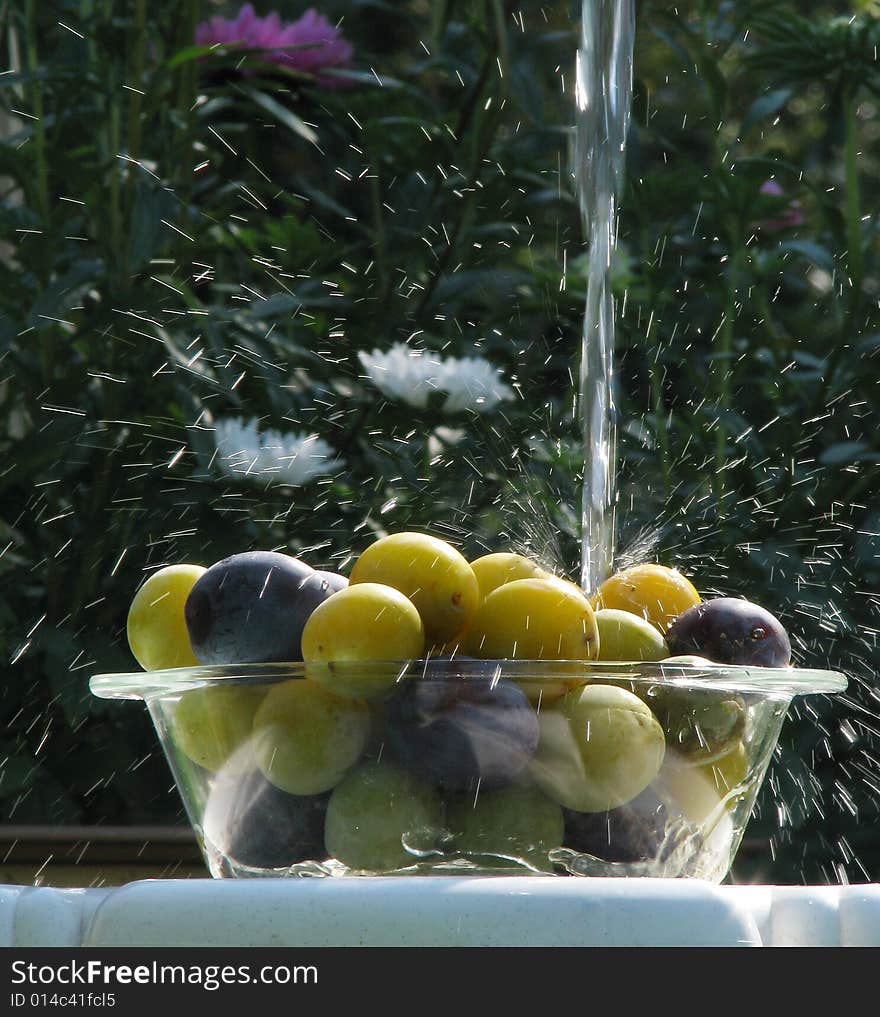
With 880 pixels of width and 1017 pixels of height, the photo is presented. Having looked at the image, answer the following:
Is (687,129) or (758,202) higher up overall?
(758,202)

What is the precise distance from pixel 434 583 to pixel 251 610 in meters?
0.07

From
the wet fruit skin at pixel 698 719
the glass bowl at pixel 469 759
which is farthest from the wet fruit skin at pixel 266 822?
the wet fruit skin at pixel 698 719

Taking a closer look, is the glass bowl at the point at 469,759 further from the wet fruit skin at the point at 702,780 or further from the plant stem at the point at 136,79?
the plant stem at the point at 136,79

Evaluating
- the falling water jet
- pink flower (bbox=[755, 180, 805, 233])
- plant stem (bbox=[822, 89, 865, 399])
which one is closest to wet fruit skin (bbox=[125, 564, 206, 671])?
the falling water jet

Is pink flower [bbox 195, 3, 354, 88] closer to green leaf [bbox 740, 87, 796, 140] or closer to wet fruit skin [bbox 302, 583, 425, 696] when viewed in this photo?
green leaf [bbox 740, 87, 796, 140]

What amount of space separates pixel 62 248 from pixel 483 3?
53 centimetres

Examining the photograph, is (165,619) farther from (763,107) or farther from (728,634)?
(763,107)

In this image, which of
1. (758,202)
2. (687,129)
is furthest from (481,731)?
(687,129)

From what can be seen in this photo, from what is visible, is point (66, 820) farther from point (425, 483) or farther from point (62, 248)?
point (62, 248)

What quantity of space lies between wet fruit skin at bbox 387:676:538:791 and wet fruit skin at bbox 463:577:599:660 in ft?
0.11

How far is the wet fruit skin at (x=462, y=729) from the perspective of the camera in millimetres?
437

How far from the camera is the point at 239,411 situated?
51.9 inches

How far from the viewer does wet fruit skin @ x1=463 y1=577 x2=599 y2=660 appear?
47 centimetres

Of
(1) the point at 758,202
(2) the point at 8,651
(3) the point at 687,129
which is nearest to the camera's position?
(2) the point at 8,651
